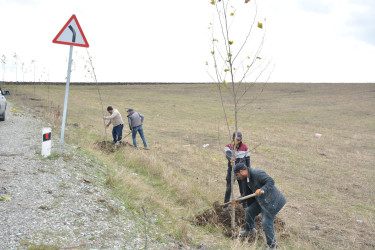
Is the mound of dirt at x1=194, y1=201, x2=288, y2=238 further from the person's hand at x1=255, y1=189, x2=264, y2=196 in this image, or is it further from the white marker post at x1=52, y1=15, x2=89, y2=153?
the white marker post at x1=52, y1=15, x2=89, y2=153

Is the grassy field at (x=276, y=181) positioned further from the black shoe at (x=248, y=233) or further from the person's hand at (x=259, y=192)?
the person's hand at (x=259, y=192)

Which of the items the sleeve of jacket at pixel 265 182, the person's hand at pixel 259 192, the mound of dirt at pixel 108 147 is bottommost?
the mound of dirt at pixel 108 147

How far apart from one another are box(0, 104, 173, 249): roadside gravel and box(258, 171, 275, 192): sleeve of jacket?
1.64 meters

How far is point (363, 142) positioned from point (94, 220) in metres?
17.2

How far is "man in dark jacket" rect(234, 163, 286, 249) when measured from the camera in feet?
16.6

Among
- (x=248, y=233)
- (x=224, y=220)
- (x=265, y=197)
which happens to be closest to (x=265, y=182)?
(x=265, y=197)

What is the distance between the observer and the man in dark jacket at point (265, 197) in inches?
199

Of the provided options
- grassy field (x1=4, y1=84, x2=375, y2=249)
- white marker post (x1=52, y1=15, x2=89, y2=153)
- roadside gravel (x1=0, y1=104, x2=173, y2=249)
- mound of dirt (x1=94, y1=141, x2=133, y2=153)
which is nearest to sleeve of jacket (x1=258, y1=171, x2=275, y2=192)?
grassy field (x1=4, y1=84, x2=375, y2=249)

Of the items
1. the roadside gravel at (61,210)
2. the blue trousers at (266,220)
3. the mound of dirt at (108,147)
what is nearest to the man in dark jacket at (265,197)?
the blue trousers at (266,220)

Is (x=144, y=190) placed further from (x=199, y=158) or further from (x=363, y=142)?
(x=363, y=142)

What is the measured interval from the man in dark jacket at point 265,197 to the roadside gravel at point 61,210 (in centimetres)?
159
